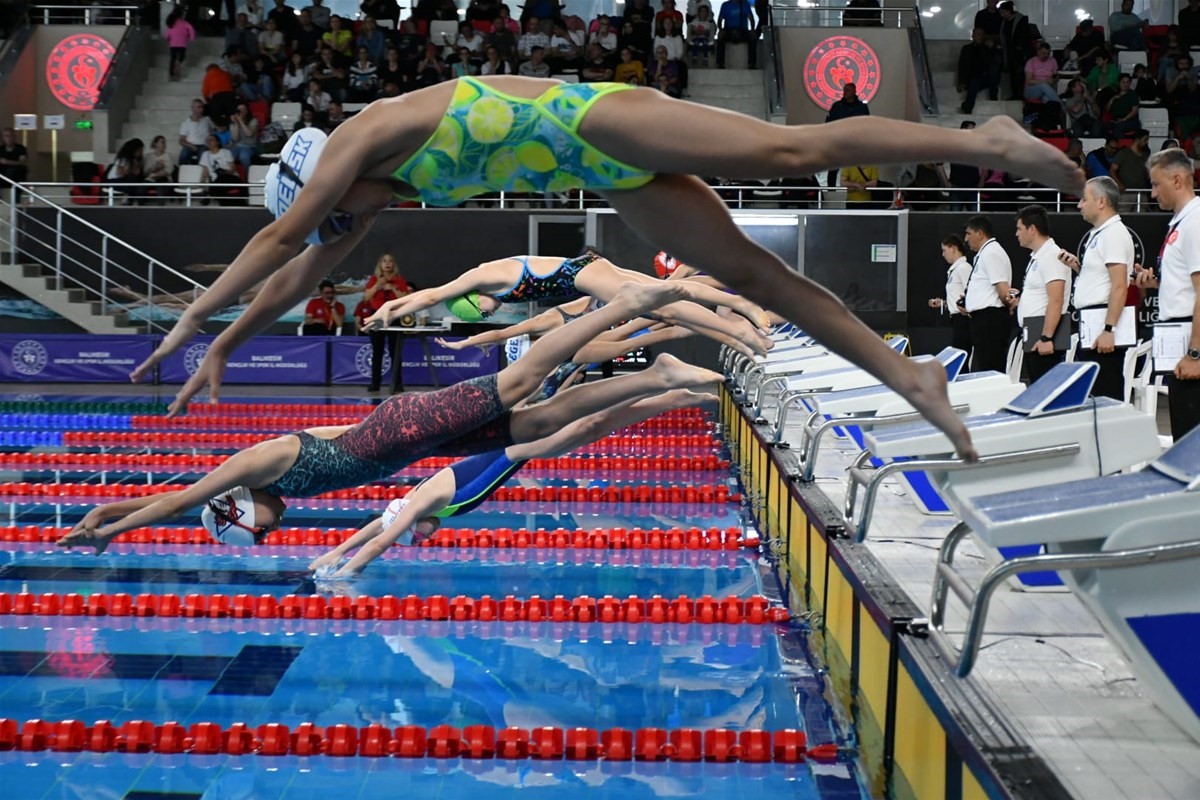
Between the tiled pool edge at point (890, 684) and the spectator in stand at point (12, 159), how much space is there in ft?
41.4

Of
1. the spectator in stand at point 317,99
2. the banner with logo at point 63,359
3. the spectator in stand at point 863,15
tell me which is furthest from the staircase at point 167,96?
the spectator in stand at point 863,15

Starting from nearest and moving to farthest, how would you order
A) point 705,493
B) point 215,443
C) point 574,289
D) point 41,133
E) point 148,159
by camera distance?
point 574,289, point 705,493, point 215,443, point 148,159, point 41,133

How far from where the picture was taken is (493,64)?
54.9 ft

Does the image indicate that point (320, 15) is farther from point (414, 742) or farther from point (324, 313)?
point (414, 742)

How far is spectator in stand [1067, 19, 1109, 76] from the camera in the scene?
17.7 m

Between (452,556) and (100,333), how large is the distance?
9914 millimetres

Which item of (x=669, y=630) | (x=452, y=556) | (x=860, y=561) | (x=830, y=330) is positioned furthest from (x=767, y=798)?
Answer: (x=452, y=556)

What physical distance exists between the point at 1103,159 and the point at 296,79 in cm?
1013

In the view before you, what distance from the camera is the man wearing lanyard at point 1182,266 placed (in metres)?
4.89

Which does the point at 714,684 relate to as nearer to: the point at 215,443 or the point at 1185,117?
the point at 215,443

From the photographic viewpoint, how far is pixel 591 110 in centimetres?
304

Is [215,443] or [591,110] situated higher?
[591,110]

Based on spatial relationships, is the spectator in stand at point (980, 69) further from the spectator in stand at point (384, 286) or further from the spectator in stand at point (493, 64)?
the spectator in stand at point (384, 286)

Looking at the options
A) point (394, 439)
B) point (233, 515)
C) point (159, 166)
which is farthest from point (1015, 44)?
point (233, 515)
